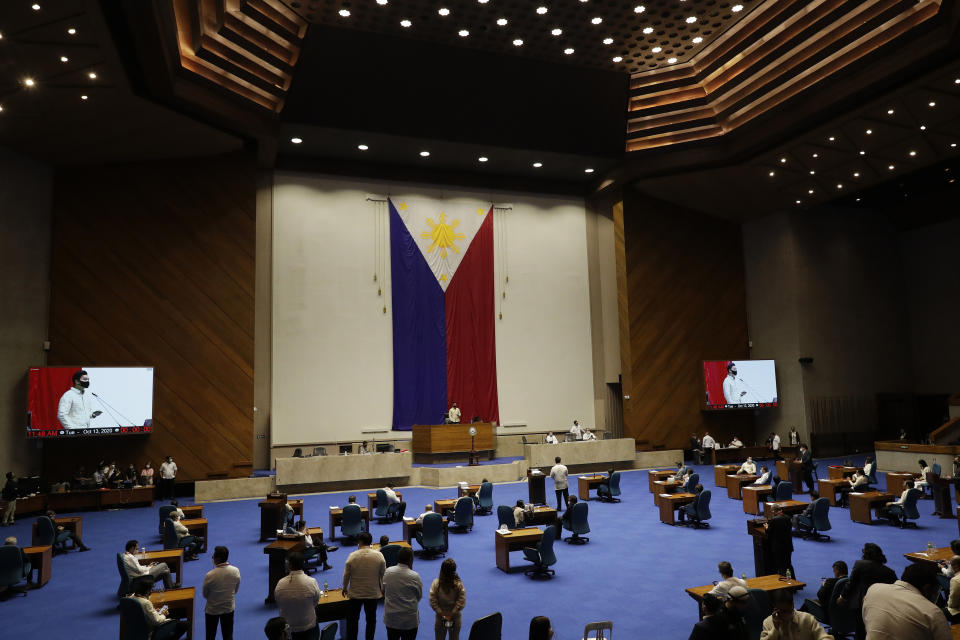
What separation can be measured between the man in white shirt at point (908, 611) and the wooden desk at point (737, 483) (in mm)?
10154

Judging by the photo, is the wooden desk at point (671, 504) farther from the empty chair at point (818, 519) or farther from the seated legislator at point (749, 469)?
the seated legislator at point (749, 469)

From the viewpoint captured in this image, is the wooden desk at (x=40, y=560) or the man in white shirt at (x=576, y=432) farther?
the man in white shirt at (x=576, y=432)

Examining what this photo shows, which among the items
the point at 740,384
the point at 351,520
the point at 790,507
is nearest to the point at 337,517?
the point at 351,520

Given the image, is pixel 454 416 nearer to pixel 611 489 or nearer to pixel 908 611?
pixel 611 489

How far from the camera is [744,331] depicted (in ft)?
75.6

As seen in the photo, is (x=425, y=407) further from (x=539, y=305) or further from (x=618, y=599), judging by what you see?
(x=618, y=599)

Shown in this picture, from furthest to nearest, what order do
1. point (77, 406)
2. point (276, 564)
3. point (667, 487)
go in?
point (77, 406), point (667, 487), point (276, 564)

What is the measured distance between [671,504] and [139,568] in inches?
330

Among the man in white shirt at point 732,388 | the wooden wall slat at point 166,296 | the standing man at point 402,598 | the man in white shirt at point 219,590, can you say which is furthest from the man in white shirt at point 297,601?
the man in white shirt at point 732,388

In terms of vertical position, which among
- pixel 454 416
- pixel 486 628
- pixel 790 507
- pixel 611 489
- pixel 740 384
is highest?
pixel 740 384

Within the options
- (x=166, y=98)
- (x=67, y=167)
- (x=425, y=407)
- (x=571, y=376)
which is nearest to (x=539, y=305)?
(x=571, y=376)

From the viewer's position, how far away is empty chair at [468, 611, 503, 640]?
15.1 ft

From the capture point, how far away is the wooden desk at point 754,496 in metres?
12.2

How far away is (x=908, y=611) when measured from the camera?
154 inches
